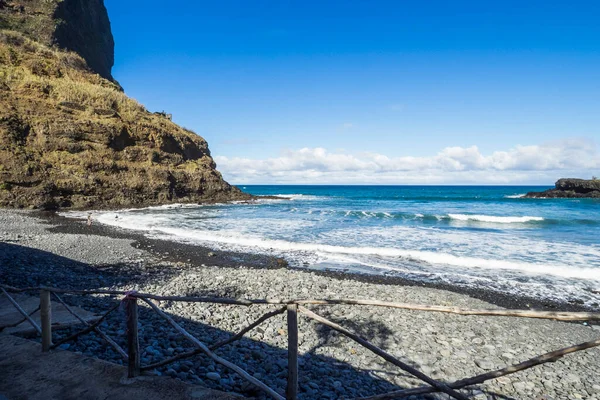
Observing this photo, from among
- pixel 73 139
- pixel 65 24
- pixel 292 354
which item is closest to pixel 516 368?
pixel 292 354

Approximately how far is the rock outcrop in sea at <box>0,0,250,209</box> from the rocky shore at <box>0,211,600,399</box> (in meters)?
23.7

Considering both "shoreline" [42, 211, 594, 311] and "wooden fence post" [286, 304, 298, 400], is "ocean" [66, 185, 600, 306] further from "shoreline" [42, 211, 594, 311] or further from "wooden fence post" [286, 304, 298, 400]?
"wooden fence post" [286, 304, 298, 400]

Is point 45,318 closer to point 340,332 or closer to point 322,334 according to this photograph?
point 340,332

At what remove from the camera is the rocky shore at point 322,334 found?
5.34 metres

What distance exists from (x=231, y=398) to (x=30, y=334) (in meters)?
4.23

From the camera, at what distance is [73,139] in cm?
3684

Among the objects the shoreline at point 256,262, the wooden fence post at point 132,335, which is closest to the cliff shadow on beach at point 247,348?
the wooden fence post at point 132,335

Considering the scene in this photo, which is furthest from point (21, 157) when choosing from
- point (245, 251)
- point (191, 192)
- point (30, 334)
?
point (30, 334)

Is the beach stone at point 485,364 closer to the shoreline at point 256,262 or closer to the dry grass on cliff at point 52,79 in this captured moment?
the shoreline at point 256,262

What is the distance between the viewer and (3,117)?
32875 mm

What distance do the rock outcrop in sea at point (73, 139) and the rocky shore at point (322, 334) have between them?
23.7 metres

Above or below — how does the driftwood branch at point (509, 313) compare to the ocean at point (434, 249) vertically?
above

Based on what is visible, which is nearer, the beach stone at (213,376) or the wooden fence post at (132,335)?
the wooden fence post at (132,335)

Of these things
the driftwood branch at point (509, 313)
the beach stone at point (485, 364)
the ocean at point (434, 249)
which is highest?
the driftwood branch at point (509, 313)
